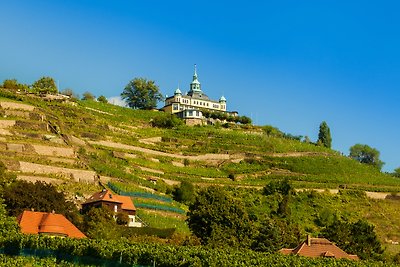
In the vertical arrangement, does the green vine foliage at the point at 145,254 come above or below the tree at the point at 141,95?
below

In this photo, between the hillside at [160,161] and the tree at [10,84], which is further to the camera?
the tree at [10,84]

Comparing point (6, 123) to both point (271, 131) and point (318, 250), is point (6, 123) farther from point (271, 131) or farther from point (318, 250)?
point (271, 131)

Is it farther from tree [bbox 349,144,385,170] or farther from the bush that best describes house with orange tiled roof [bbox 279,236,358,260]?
tree [bbox 349,144,385,170]

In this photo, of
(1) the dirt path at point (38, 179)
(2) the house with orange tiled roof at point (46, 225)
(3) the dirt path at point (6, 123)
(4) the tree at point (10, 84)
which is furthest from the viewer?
(4) the tree at point (10, 84)

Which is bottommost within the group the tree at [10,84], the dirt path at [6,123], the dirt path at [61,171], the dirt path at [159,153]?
the dirt path at [61,171]

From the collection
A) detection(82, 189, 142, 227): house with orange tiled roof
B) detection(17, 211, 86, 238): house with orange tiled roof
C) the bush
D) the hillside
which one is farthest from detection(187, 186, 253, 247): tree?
detection(17, 211, 86, 238): house with orange tiled roof

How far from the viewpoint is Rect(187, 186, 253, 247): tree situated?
199ft

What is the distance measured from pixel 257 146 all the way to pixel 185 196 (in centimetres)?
3678

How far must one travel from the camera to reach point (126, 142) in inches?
4035

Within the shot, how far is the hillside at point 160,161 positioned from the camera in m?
77.3

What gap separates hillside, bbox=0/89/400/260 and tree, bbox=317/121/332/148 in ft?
51.7

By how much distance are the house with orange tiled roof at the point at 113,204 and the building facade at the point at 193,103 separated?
214 ft

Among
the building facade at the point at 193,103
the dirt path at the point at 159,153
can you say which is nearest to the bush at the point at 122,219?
the dirt path at the point at 159,153

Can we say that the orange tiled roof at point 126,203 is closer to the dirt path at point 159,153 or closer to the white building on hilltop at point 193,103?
the dirt path at point 159,153
